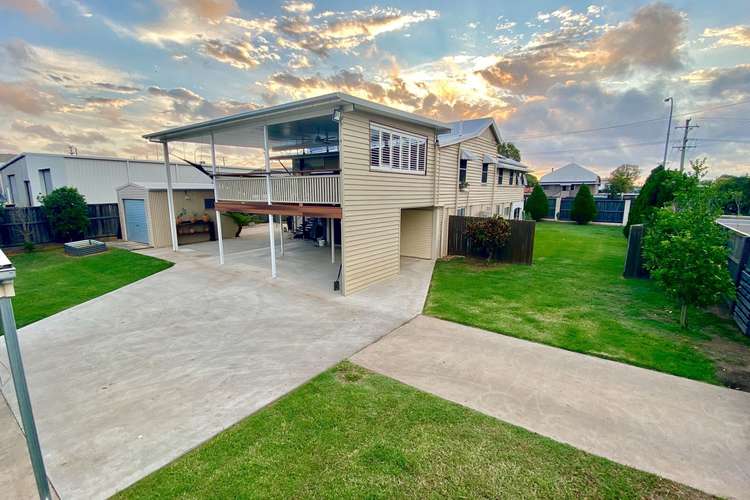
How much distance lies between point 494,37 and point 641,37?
5.99 m

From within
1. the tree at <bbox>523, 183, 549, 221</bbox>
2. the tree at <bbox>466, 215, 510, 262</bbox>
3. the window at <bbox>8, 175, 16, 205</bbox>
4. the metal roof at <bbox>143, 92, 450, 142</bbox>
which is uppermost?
the metal roof at <bbox>143, 92, 450, 142</bbox>

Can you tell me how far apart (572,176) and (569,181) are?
1.80 meters

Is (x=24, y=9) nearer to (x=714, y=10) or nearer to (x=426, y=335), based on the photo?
(x=426, y=335)

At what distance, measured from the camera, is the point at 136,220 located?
52.4 feet

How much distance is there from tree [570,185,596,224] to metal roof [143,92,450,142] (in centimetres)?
2142

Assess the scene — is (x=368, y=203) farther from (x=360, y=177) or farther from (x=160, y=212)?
(x=160, y=212)

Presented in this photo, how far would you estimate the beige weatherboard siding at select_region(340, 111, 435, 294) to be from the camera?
875 centimetres

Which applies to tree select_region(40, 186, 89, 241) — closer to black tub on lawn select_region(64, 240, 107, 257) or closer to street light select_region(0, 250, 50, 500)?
black tub on lawn select_region(64, 240, 107, 257)

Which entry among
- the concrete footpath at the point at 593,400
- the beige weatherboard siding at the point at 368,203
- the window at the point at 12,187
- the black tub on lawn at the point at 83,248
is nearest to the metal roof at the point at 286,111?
the beige weatherboard siding at the point at 368,203

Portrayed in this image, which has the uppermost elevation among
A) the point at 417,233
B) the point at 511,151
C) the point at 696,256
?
the point at 511,151

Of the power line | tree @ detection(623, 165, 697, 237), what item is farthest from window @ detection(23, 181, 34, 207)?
the power line

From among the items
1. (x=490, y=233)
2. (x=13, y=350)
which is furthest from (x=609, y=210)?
(x=13, y=350)

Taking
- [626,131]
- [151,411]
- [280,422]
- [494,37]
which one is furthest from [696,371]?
[626,131]

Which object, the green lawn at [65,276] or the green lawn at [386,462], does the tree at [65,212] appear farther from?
the green lawn at [386,462]
